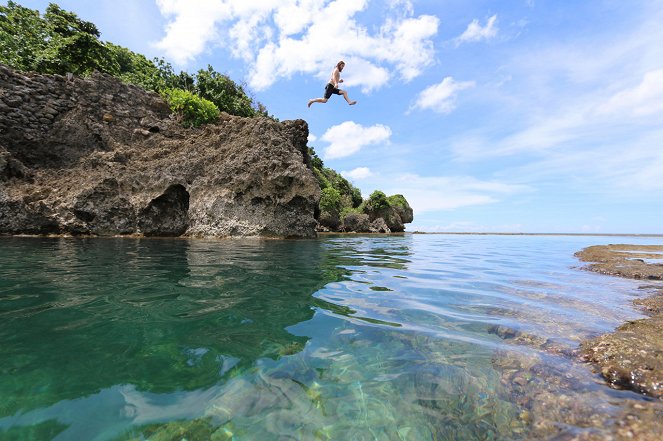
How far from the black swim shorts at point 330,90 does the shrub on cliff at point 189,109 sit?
11185 millimetres

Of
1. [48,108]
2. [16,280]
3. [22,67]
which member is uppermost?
[22,67]

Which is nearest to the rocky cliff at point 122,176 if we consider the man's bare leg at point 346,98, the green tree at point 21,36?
the man's bare leg at point 346,98

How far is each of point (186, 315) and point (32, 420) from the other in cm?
168

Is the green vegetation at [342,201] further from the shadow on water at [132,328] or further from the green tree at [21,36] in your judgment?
the shadow on water at [132,328]

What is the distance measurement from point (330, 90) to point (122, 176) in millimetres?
11402

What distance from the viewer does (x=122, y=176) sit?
47.5 ft

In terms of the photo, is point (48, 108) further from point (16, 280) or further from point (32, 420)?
point (32, 420)

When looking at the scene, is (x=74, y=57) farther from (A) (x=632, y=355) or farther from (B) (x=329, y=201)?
(A) (x=632, y=355)

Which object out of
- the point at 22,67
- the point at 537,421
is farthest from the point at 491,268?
the point at 22,67

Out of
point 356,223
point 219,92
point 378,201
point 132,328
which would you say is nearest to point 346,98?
point 132,328

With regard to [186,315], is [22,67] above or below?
above

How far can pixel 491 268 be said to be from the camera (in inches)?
301

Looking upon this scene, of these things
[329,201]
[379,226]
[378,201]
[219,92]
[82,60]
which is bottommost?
[379,226]

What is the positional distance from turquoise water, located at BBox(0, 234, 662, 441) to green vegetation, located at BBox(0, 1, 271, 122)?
16609 millimetres
